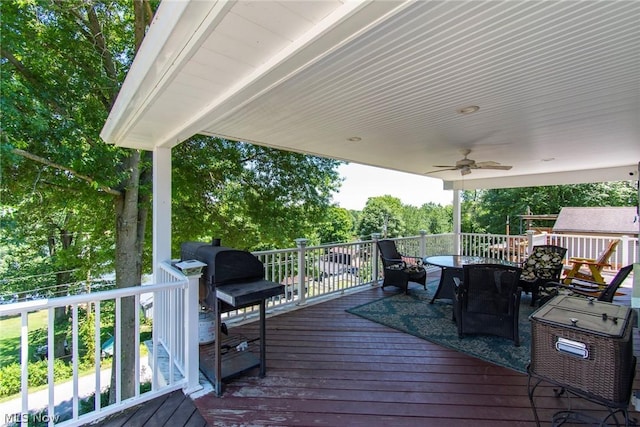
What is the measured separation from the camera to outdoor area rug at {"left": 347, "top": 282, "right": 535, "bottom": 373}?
3.18 metres

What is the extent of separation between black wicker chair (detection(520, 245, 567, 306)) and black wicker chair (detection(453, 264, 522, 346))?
1860mm

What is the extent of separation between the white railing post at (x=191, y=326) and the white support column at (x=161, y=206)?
0.97 m

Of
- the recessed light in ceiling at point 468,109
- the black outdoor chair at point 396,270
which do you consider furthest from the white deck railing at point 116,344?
the black outdoor chair at point 396,270

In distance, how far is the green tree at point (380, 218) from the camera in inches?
1104

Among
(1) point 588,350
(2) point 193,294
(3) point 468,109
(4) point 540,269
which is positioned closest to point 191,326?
(2) point 193,294

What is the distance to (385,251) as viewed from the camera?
19.2 ft

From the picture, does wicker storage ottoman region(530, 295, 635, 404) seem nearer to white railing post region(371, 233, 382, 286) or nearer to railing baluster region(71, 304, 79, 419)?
railing baluster region(71, 304, 79, 419)

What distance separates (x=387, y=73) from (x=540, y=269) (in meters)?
4.81

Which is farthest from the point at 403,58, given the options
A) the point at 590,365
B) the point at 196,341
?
the point at 196,341

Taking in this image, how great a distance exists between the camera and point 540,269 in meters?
5.09

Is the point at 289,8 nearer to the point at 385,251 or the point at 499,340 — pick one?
the point at 499,340

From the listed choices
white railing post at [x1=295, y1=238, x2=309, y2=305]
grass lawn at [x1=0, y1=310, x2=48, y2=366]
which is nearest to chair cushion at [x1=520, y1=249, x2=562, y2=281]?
white railing post at [x1=295, y1=238, x2=309, y2=305]

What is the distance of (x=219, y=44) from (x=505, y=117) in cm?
313

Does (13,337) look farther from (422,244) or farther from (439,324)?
(439,324)
